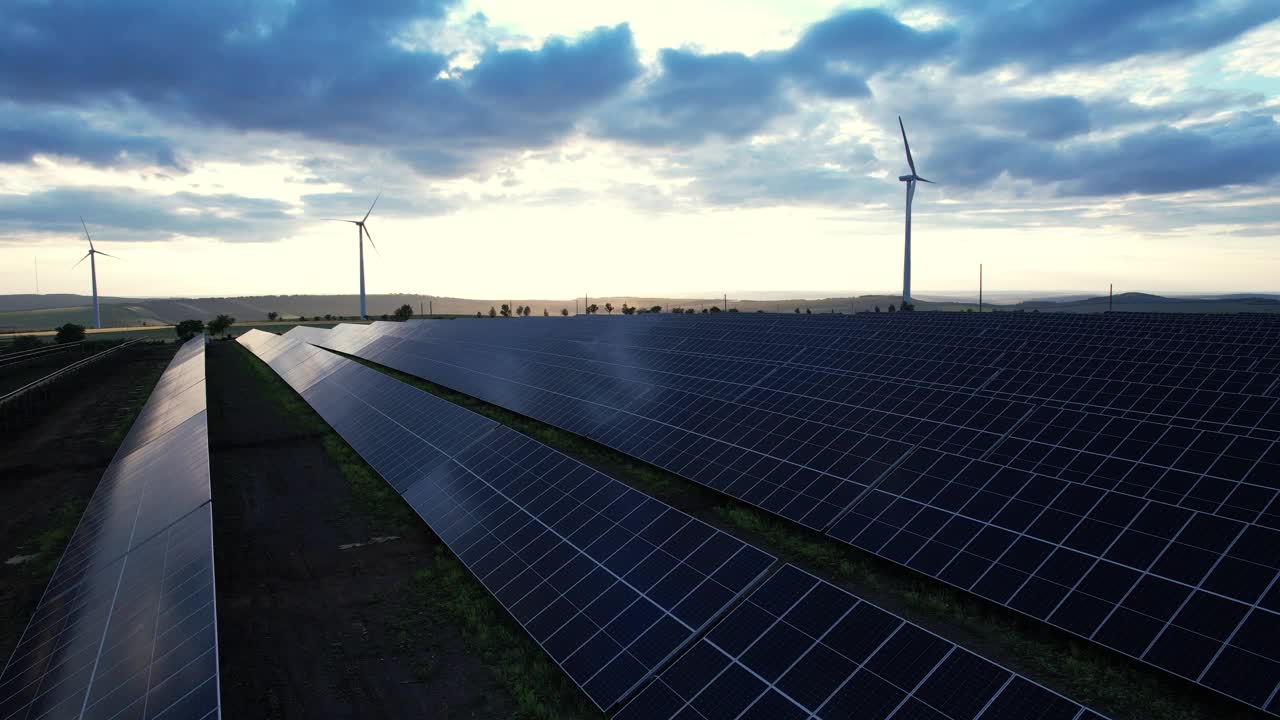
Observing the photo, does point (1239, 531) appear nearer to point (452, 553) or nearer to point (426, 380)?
point (452, 553)

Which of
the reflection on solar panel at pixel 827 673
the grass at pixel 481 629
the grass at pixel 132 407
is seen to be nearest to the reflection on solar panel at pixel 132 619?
the grass at pixel 481 629

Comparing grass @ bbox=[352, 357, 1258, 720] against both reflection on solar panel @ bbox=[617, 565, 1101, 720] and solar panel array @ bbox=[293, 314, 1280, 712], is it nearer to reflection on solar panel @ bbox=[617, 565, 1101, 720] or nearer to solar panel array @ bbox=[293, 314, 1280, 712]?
solar panel array @ bbox=[293, 314, 1280, 712]

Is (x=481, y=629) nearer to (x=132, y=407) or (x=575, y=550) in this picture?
(x=575, y=550)

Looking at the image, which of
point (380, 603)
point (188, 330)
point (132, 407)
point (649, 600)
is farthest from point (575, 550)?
point (188, 330)

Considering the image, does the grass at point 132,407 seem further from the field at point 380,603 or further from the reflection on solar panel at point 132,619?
the reflection on solar panel at point 132,619

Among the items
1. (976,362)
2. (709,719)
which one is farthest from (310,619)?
(976,362)

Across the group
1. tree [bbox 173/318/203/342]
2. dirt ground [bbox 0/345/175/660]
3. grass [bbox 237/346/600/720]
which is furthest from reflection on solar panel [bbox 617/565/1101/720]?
tree [bbox 173/318/203/342]

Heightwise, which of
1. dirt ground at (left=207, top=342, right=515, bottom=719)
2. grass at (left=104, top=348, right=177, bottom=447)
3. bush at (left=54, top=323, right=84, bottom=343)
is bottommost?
dirt ground at (left=207, top=342, right=515, bottom=719)
